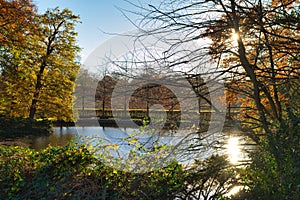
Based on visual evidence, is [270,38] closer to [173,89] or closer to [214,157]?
[173,89]

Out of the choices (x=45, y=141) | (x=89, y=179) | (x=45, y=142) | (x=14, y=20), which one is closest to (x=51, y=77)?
(x=45, y=141)

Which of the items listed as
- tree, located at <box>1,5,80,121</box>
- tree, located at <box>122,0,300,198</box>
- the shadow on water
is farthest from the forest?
tree, located at <box>1,5,80,121</box>

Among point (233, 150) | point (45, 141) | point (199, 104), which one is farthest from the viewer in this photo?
point (45, 141)

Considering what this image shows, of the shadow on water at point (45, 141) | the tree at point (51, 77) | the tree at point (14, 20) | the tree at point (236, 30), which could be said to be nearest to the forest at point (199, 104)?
the tree at point (236, 30)

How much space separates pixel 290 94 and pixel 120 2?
1.77 meters

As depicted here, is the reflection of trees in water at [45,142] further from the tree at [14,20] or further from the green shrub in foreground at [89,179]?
the green shrub in foreground at [89,179]

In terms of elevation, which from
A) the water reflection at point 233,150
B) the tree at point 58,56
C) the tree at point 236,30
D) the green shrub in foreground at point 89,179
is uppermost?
the tree at point 58,56

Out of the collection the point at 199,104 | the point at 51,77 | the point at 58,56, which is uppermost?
the point at 58,56

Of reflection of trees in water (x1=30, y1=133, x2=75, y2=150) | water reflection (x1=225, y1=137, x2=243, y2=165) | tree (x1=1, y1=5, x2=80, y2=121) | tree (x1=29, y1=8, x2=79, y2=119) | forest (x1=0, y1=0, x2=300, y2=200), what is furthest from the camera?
tree (x1=29, y1=8, x2=79, y2=119)

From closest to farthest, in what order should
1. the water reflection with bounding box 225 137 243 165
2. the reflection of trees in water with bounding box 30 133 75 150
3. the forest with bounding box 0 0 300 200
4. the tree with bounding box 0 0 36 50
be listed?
the forest with bounding box 0 0 300 200
the water reflection with bounding box 225 137 243 165
the tree with bounding box 0 0 36 50
the reflection of trees in water with bounding box 30 133 75 150

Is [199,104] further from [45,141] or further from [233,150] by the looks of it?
[45,141]

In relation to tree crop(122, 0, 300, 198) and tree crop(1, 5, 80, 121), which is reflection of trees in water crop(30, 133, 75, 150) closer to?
tree crop(1, 5, 80, 121)

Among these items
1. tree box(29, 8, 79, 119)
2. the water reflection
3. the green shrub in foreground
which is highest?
tree box(29, 8, 79, 119)

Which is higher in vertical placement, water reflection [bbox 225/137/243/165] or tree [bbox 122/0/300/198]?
tree [bbox 122/0/300/198]
